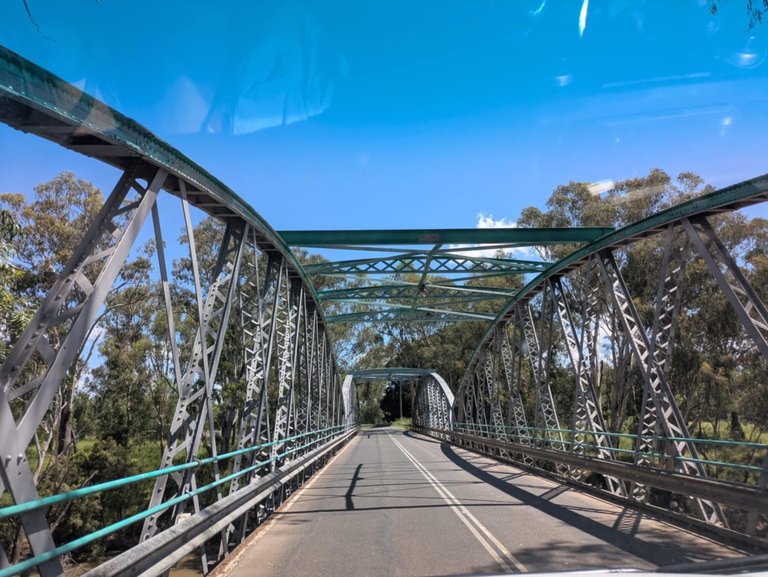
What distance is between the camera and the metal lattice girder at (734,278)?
7277 millimetres

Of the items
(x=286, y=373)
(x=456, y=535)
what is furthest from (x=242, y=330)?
(x=456, y=535)

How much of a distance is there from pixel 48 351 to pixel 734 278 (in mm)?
9288

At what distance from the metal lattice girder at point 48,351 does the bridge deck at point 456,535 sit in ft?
9.75

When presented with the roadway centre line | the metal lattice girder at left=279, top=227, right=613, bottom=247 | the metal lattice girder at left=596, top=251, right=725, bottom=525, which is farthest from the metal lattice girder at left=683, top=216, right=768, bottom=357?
the metal lattice girder at left=279, top=227, right=613, bottom=247

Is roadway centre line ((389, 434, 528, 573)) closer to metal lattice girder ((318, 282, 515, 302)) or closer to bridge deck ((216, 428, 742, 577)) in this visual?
bridge deck ((216, 428, 742, 577))

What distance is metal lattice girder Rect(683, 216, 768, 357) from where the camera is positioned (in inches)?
287

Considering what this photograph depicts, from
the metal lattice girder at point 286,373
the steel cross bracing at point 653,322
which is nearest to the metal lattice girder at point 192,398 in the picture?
the metal lattice girder at point 286,373

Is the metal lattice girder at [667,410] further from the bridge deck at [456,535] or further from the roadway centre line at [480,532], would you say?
the roadway centre line at [480,532]

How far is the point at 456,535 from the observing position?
7.54 m

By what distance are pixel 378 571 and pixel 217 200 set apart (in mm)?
5615

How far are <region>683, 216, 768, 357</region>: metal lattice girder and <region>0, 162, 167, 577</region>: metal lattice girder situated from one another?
25.3 feet

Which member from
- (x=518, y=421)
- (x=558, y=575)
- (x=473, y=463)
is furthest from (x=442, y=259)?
(x=558, y=575)

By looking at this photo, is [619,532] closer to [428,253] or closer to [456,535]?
[456,535]

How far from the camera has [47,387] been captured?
410 centimetres
